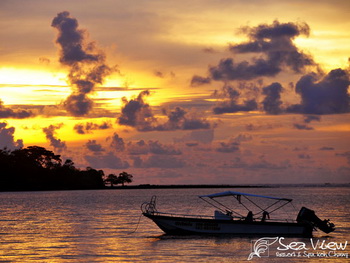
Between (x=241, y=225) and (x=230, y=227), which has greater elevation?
(x=241, y=225)

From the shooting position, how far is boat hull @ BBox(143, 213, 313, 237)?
52.8 m

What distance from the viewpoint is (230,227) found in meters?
52.9

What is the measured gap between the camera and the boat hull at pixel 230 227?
52.8 m

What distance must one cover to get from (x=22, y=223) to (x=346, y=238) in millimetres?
41004

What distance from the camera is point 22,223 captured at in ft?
245

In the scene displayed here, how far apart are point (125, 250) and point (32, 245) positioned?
9.08 meters

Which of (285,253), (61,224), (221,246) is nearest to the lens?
(285,253)

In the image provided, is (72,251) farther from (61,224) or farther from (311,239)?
(61,224)

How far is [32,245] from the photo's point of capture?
165 ft

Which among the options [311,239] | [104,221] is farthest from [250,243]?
[104,221]

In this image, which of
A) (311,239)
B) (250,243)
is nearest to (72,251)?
(250,243)

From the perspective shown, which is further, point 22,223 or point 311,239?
point 22,223

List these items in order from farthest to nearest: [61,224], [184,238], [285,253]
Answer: [61,224]
[184,238]
[285,253]

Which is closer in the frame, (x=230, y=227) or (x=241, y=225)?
(x=241, y=225)
